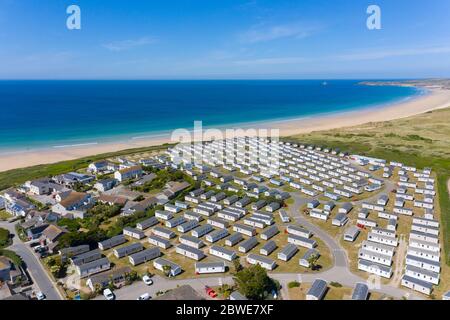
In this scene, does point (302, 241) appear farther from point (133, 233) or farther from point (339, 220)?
point (133, 233)

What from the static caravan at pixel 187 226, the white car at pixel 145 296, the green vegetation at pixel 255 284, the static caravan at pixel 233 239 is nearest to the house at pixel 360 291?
the green vegetation at pixel 255 284

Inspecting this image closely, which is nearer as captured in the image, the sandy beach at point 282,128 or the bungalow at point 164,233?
the bungalow at point 164,233

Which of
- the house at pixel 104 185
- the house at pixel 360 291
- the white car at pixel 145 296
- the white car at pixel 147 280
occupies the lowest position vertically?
the house at pixel 360 291

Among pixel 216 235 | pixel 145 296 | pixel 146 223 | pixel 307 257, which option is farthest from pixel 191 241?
pixel 307 257

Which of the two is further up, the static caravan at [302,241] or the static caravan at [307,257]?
the static caravan at [302,241]

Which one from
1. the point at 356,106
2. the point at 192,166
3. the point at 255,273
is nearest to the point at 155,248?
the point at 255,273

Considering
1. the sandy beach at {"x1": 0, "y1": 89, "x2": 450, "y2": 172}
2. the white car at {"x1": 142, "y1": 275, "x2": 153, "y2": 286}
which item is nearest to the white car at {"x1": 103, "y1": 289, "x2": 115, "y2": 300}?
the white car at {"x1": 142, "y1": 275, "x2": 153, "y2": 286}

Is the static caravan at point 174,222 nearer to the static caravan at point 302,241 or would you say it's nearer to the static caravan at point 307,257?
the static caravan at point 302,241
